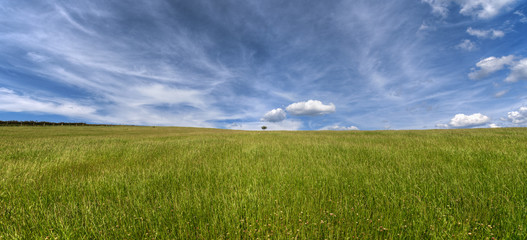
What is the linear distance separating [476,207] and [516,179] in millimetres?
2105

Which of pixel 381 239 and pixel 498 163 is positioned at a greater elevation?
pixel 498 163

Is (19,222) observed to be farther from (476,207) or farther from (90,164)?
(476,207)

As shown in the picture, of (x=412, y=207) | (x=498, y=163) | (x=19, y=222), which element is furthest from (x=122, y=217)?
(x=498, y=163)

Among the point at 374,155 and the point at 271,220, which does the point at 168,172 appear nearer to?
the point at 271,220

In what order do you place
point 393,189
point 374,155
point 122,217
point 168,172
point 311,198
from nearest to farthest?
1. point 122,217
2. point 311,198
3. point 393,189
4. point 168,172
5. point 374,155

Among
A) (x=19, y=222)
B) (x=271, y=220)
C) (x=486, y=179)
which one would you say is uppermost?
(x=486, y=179)

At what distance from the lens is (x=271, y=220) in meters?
2.40

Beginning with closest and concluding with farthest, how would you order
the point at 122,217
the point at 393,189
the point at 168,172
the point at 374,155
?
the point at 122,217, the point at 393,189, the point at 168,172, the point at 374,155

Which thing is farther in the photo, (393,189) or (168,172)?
(168,172)

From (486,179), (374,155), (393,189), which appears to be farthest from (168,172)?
(486,179)

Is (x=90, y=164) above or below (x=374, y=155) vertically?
below

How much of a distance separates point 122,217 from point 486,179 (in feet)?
21.6

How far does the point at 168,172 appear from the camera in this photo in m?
4.74

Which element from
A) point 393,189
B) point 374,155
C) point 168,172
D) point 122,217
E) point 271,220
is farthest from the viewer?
point 374,155
